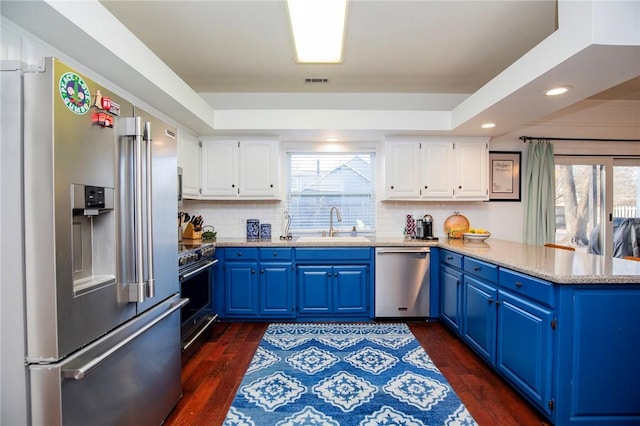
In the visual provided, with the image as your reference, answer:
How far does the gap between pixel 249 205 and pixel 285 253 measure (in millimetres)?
1027

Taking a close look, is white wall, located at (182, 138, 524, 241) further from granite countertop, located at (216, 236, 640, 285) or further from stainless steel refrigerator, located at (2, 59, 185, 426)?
stainless steel refrigerator, located at (2, 59, 185, 426)

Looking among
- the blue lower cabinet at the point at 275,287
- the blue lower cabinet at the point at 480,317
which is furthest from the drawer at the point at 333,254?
the blue lower cabinet at the point at 480,317

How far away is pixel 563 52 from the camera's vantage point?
176 centimetres

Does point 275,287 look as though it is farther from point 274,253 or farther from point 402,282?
point 402,282

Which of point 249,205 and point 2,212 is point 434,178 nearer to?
point 249,205

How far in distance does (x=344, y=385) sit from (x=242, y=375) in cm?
81

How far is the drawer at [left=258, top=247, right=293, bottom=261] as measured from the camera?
322 centimetres

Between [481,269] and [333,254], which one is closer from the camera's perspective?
[481,269]

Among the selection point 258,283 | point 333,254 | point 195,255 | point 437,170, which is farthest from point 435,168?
point 195,255

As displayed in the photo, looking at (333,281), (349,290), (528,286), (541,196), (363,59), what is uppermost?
(363,59)

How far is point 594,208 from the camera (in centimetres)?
393

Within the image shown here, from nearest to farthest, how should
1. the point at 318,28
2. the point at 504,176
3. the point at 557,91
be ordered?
the point at 318,28
the point at 557,91
the point at 504,176

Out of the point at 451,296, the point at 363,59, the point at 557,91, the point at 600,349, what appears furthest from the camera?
the point at 451,296

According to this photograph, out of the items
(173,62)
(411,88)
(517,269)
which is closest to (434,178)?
(411,88)
